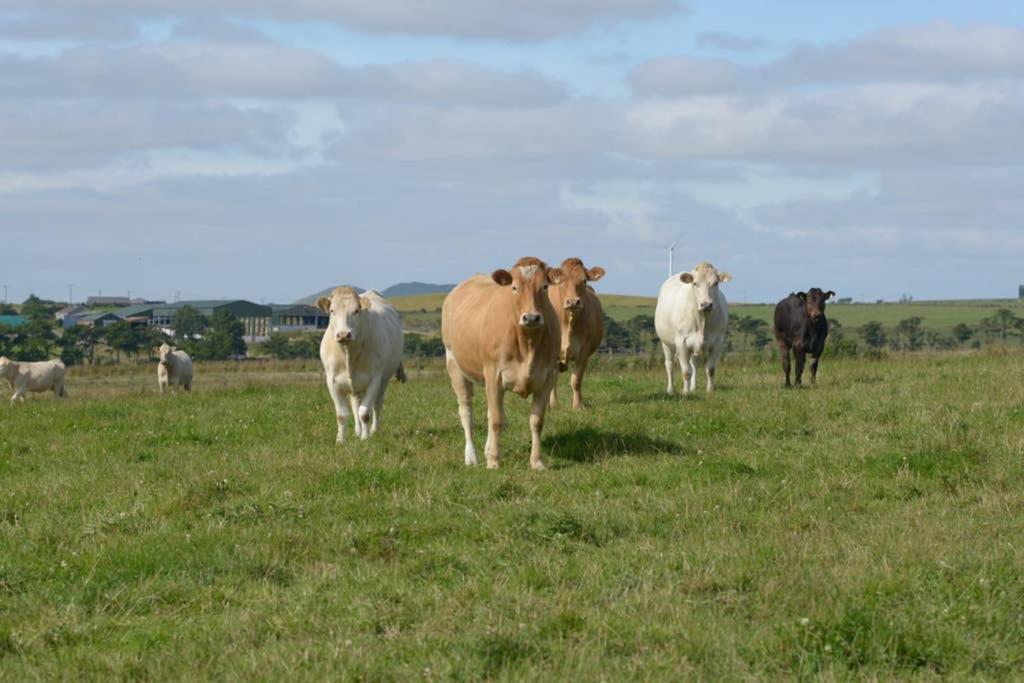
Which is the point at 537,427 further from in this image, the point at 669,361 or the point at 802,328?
the point at 802,328

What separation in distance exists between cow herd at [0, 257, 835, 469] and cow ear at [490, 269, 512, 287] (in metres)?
0.02

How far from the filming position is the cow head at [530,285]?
13336mm

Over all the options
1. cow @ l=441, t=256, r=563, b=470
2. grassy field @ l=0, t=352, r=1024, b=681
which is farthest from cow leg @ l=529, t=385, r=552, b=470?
grassy field @ l=0, t=352, r=1024, b=681

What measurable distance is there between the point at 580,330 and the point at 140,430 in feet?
21.8

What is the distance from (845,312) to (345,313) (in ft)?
412

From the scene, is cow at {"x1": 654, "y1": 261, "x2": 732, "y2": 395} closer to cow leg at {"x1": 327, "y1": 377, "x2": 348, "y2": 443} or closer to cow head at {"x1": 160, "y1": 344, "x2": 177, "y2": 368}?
cow leg at {"x1": 327, "y1": 377, "x2": 348, "y2": 443}

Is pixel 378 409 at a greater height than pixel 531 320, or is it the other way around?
pixel 531 320

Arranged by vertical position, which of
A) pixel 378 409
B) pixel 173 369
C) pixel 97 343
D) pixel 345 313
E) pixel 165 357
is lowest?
pixel 97 343

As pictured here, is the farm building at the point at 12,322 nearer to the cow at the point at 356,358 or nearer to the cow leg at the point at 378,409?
the cow leg at the point at 378,409

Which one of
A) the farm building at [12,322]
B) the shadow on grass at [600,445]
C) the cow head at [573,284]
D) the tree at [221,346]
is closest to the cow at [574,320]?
the cow head at [573,284]

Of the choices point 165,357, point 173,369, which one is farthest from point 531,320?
point 173,369

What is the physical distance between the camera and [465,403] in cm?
1459

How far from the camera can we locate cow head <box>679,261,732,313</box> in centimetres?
2184

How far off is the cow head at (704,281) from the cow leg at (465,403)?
7.46 metres
